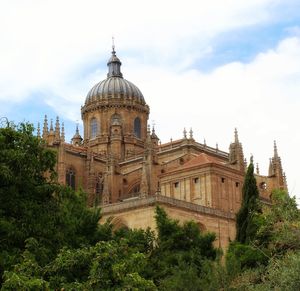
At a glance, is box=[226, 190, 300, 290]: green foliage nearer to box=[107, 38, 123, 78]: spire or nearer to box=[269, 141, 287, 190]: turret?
box=[269, 141, 287, 190]: turret

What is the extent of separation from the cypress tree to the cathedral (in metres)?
8.03

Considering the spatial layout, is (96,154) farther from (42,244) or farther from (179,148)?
(42,244)

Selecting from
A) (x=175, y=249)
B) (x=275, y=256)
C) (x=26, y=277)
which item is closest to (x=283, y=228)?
(x=275, y=256)

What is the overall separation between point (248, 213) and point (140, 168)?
2804 centimetres

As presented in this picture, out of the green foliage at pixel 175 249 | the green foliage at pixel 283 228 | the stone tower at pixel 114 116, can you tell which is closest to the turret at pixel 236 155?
the stone tower at pixel 114 116

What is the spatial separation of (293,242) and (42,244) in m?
8.18

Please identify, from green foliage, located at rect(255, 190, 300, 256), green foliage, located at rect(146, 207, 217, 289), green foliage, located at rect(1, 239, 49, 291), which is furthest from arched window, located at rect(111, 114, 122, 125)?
green foliage, located at rect(1, 239, 49, 291)

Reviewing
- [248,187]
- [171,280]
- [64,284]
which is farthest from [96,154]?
[64,284]

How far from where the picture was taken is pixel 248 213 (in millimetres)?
36094

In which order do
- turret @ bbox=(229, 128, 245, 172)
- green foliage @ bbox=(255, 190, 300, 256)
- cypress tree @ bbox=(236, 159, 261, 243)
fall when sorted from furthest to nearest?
turret @ bbox=(229, 128, 245, 172), cypress tree @ bbox=(236, 159, 261, 243), green foliage @ bbox=(255, 190, 300, 256)

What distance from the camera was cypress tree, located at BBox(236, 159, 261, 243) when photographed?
35.2 metres

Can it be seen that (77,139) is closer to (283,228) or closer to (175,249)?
(175,249)

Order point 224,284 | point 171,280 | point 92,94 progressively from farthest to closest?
point 92,94, point 171,280, point 224,284

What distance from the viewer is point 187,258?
31797 millimetres
